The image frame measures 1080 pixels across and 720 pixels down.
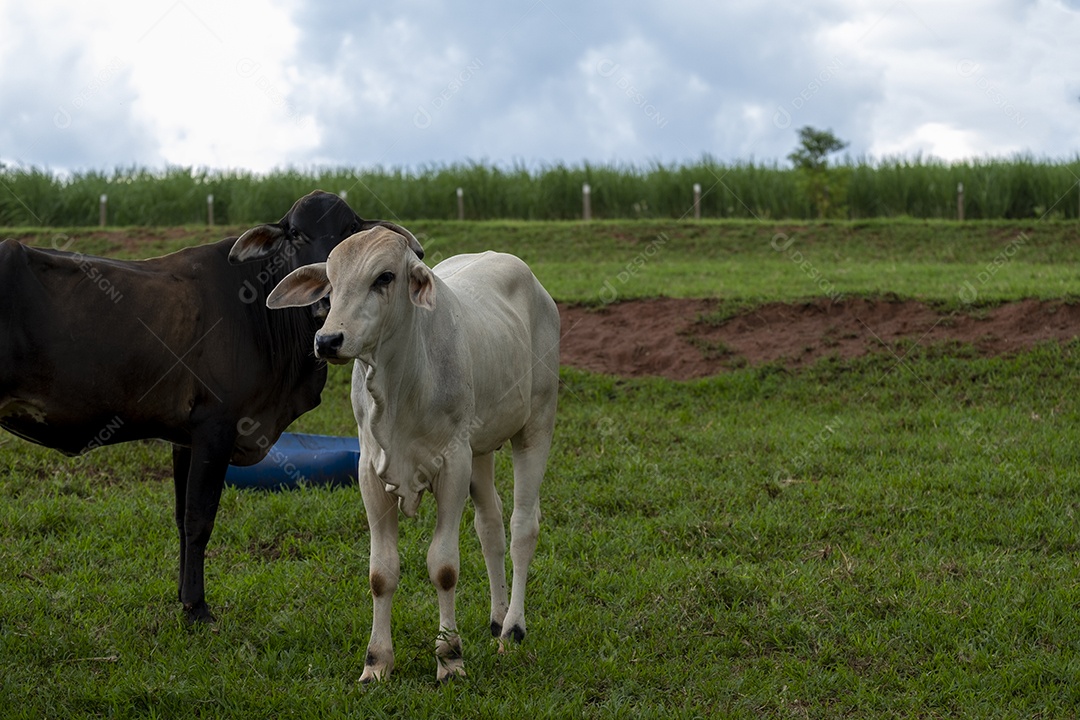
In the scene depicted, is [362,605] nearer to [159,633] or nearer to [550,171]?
[159,633]

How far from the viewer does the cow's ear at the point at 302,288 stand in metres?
4.23

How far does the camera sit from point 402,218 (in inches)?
872

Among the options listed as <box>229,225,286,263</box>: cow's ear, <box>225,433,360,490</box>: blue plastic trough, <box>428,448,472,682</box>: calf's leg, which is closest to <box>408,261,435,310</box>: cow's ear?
<box>428,448,472,682</box>: calf's leg

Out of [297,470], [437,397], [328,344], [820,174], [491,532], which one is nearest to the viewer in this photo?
[328,344]

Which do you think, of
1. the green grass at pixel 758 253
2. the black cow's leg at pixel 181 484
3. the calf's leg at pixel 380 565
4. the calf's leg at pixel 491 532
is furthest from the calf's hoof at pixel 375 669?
the green grass at pixel 758 253

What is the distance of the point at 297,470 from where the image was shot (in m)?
7.52

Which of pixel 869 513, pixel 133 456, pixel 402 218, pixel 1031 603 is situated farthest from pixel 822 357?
pixel 402 218

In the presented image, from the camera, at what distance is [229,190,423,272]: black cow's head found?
209 inches

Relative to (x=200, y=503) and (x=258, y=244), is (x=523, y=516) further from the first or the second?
(x=258, y=244)

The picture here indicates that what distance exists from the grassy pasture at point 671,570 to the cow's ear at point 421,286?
5.10ft

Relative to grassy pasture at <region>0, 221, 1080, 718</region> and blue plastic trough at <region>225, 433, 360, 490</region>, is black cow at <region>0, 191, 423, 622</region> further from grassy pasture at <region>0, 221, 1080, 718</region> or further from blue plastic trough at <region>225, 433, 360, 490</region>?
blue plastic trough at <region>225, 433, 360, 490</region>

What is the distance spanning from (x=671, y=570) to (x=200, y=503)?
8.07ft

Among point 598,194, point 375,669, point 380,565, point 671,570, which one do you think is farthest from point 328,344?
point 598,194

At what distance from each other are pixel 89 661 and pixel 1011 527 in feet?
16.9
